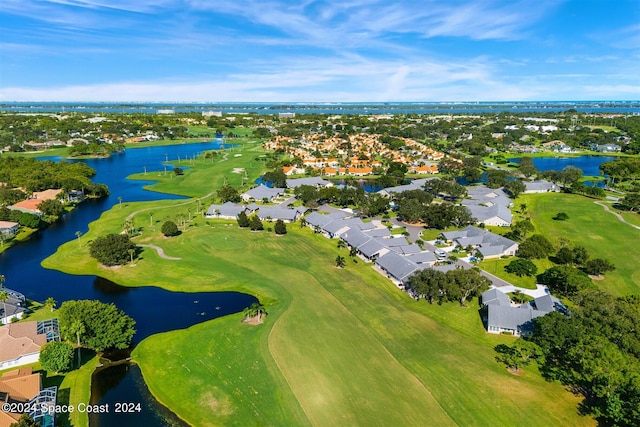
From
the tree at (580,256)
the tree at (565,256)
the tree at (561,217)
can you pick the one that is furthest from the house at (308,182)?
the tree at (580,256)

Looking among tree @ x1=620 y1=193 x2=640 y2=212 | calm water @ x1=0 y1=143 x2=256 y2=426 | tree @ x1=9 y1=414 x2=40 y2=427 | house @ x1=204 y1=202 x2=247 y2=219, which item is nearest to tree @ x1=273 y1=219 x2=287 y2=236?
house @ x1=204 y1=202 x2=247 y2=219

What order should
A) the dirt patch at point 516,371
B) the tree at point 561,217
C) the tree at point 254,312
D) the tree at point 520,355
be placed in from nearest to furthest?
the dirt patch at point 516,371, the tree at point 520,355, the tree at point 254,312, the tree at point 561,217

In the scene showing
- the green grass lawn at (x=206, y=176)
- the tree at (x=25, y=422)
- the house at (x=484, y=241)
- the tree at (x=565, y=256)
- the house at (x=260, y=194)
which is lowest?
the green grass lawn at (x=206, y=176)

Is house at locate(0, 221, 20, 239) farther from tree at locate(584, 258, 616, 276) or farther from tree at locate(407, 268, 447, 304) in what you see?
tree at locate(584, 258, 616, 276)

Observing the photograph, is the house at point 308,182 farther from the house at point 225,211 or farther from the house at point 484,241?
the house at point 484,241

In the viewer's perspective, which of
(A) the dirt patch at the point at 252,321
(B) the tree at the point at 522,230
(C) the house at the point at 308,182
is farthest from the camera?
(C) the house at the point at 308,182

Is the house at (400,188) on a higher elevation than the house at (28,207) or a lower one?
lower
